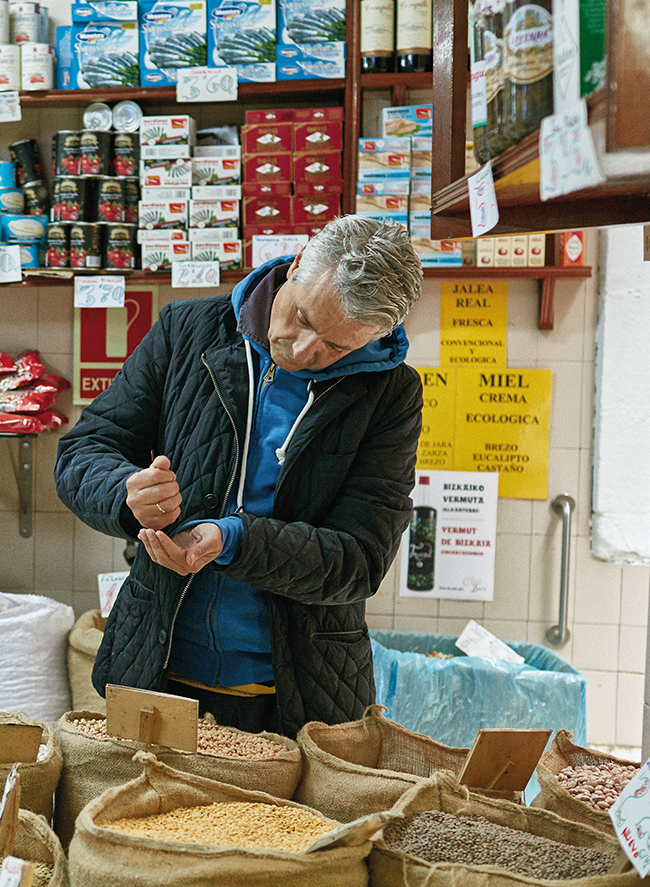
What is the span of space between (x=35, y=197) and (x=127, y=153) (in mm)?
401

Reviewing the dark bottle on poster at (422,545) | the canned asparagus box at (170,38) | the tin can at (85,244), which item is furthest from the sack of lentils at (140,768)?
the canned asparagus box at (170,38)

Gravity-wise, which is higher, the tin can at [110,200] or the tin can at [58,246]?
the tin can at [110,200]

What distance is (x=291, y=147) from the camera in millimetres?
2910

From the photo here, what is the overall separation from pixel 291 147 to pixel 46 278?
1.05 meters

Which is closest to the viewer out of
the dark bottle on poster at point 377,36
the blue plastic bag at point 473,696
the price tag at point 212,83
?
the blue plastic bag at point 473,696

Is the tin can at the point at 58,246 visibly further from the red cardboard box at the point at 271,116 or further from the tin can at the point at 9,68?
the red cardboard box at the point at 271,116

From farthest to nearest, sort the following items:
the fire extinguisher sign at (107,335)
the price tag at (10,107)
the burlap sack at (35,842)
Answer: the fire extinguisher sign at (107,335)
the price tag at (10,107)
the burlap sack at (35,842)

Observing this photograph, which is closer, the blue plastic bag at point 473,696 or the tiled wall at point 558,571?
the blue plastic bag at point 473,696

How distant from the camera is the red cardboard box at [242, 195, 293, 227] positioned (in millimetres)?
2930

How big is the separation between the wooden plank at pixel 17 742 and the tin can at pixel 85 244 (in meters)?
2.19

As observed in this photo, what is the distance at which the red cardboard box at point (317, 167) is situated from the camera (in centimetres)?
289

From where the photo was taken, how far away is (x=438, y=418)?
310 centimetres

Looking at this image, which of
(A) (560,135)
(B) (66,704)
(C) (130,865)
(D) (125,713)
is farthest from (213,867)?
(B) (66,704)

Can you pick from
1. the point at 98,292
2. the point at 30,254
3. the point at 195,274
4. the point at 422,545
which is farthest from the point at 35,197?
the point at 422,545
